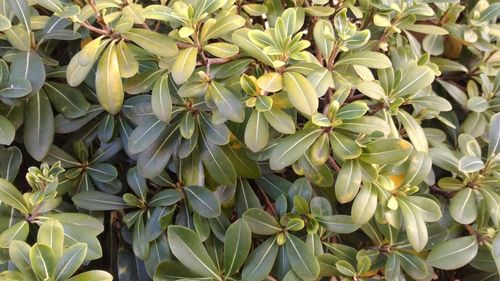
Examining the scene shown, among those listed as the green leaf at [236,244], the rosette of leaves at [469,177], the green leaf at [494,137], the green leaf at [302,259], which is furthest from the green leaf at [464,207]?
the green leaf at [236,244]

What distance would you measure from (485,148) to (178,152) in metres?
0.87

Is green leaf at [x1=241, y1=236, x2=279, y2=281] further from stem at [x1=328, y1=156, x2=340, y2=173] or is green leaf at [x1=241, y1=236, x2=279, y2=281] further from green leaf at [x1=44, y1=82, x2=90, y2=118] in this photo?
green leaf at [x1=44, y1=82, x2=90, y2=118]

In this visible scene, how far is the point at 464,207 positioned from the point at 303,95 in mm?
501

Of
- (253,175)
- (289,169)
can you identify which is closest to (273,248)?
(253,175)

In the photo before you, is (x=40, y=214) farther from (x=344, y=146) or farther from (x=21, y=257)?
(x=344, y=146)

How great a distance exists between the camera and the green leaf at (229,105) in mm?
1012

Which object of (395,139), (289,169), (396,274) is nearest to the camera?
(395,139)

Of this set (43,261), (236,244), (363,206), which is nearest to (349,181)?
(363,206)

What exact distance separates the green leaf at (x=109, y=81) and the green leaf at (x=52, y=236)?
0.27m

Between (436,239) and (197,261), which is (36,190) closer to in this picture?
(197,261)

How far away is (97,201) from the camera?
1.17 metres

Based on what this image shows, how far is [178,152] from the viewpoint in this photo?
1171 mm

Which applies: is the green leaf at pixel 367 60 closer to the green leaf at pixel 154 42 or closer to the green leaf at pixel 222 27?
the green leaf at pixel 222 27

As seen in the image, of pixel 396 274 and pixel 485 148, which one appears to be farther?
pixel 485 148
